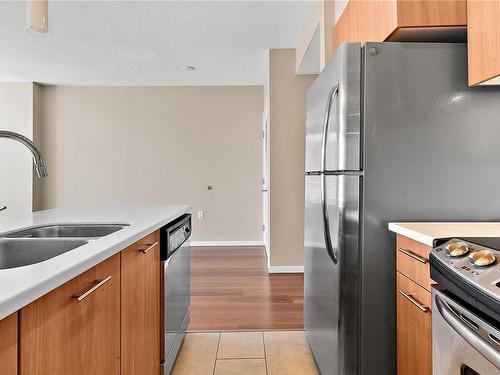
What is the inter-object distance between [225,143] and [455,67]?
14.6 ft

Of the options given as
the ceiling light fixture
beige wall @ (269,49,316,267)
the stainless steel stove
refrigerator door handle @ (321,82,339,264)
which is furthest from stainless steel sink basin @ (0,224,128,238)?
beige wall @ (269,49,316,267)

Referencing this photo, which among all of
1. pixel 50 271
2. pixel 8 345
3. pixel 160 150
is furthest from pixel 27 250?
pixel 160 150

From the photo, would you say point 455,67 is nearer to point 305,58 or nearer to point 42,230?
point 42,230

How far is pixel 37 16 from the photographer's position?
1.27m

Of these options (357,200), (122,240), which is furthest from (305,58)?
(122,240)

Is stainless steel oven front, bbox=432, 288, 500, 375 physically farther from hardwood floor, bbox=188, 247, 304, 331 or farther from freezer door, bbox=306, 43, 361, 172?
hardwood floor, bbox=188, 247, 304, 331

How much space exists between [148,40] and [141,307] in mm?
3228

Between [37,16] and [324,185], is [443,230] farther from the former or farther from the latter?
[37,16]

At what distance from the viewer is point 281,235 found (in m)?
4.00

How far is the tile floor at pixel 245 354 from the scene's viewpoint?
1.98 m

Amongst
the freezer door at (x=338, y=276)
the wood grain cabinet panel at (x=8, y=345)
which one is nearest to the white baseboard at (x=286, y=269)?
the freezer door at (x=338, y=276)

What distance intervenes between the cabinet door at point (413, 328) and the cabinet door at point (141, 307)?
3.22 ft

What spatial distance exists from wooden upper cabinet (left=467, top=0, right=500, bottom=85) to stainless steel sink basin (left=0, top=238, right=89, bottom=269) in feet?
4.88

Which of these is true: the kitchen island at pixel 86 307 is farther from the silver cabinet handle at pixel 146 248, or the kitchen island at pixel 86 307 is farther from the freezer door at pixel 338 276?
the freezer door at pixel 338 276
